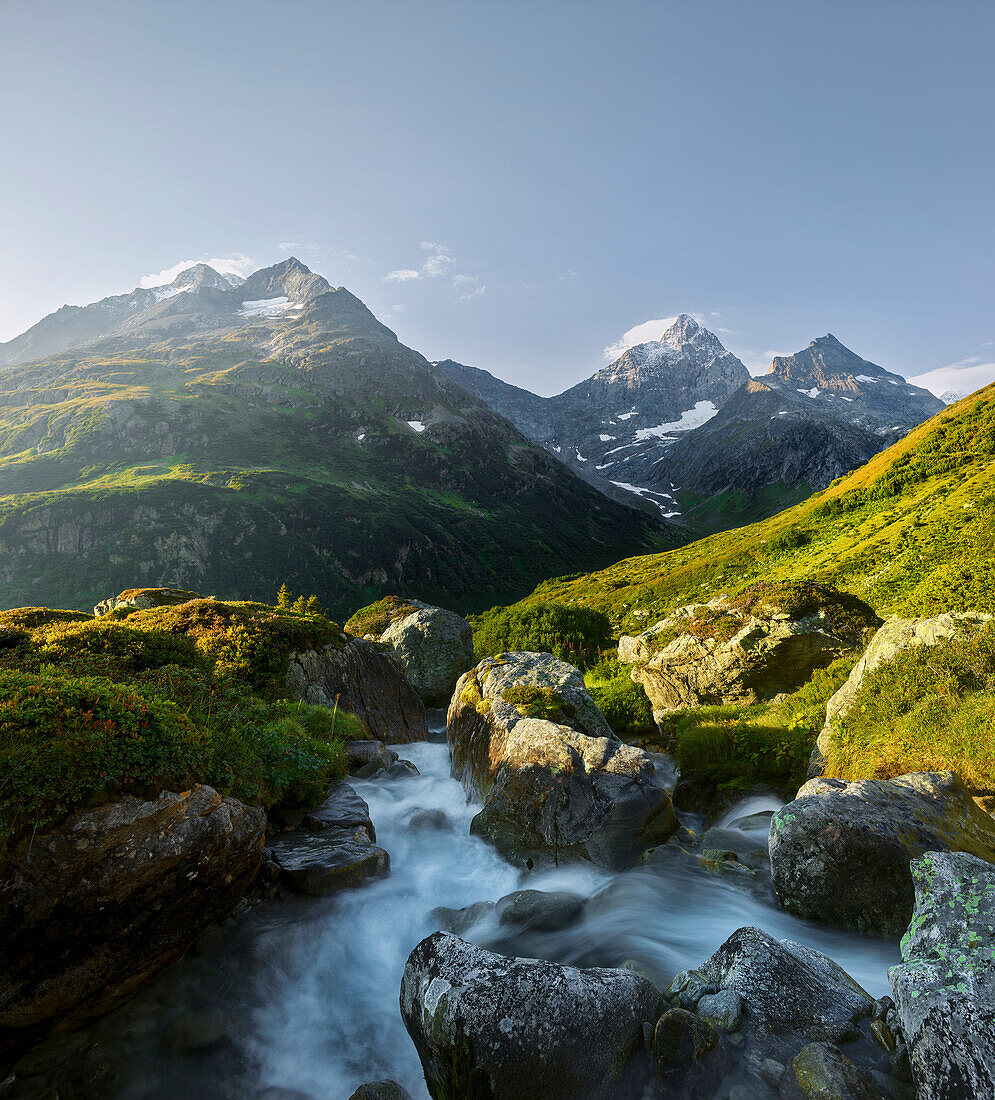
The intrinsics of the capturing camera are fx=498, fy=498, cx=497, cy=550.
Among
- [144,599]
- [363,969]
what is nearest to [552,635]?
[144,599]

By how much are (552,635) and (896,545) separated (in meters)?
17.5

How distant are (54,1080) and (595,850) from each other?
8.32 metres

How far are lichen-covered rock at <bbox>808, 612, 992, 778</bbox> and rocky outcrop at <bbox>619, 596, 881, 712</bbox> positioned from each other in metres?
3.71

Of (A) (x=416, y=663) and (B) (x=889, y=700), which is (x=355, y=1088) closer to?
(B) (x=889, y=700)

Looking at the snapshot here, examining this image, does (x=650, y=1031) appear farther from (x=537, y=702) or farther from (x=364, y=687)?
(x=364, y=687)

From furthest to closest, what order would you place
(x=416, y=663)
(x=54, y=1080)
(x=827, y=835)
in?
(x=416, y=663) < (x=827, y=835) < (x=54, y=1080)

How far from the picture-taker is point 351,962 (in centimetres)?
791

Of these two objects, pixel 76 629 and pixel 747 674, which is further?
Answer: pixel 747 674

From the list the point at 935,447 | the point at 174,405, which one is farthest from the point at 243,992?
the point at 174,405

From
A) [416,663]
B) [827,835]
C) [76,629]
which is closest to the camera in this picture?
[827,835]

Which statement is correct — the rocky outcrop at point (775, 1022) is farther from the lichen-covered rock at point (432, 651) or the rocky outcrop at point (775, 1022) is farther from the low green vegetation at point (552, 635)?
the low green vegetation at point (552, 635)

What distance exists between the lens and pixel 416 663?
89.4 ft

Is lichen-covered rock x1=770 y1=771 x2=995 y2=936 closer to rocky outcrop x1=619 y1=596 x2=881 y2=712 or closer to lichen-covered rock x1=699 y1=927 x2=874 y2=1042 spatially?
lichen-covered rock x1=699 y1=927 x2=874 y2=1042

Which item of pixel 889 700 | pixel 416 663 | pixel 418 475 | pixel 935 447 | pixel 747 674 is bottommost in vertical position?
pixel 416 663
